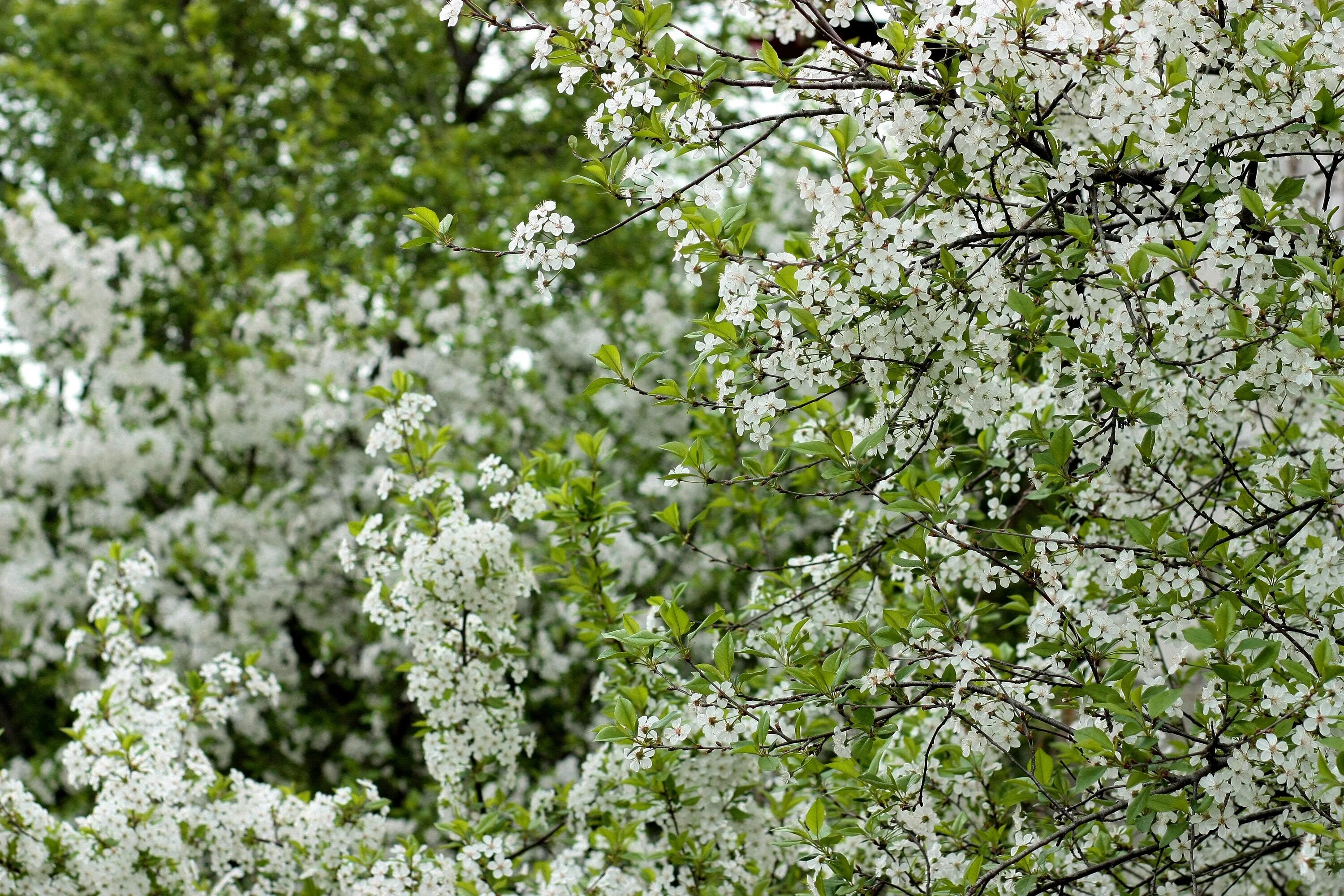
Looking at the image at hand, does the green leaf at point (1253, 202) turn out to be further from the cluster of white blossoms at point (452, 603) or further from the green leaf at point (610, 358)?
the cluster of white blossoms at point (452, 603)

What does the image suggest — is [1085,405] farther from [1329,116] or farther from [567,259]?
[567,259]

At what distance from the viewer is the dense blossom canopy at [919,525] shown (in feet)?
8.25

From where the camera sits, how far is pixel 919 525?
2887 millimetres

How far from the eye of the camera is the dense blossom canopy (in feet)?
8.25

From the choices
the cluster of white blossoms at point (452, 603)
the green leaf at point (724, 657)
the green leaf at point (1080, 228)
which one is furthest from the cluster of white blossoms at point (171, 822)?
the green leaf at point (1080, 228)

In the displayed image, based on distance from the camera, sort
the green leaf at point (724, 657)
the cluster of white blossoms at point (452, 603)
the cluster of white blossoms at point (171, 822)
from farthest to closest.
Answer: the cluster of white blossoms at point (171, 822) < the cluster of white blossoms at point (452, 603) < the green leaf at point (724, 657)

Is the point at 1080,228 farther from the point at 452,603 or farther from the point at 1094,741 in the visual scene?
the point at 452,603

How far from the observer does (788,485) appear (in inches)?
160

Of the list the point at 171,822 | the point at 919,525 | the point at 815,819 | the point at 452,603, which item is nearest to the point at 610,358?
the point at 919,525

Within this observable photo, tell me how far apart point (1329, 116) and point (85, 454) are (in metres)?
6.68

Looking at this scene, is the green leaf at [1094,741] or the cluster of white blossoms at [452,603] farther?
the cluster of white blossoms at [452,603]

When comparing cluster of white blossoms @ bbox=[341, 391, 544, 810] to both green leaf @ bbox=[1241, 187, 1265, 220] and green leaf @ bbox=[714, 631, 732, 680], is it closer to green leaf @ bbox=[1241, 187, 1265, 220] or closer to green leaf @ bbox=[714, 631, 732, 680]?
green leaf @ bbox=[714, 631, 732, 680]

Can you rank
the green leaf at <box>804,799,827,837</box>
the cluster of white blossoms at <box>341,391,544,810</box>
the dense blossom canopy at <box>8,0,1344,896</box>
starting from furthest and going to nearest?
the cluster of white blossoms at <box>341,391,544,810</box>
the green leaf at <box>804,799,827,837</box>
the dense blossom canopy at <box>8,0,1344,896</box>

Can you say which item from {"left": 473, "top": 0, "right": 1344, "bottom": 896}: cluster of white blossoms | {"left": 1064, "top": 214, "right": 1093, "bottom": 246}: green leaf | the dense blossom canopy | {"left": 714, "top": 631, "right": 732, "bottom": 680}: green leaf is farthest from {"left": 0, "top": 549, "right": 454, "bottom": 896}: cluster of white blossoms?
{"left": 1064, "top": 214, "right": 1093, "bottom": 246}: green leaf
